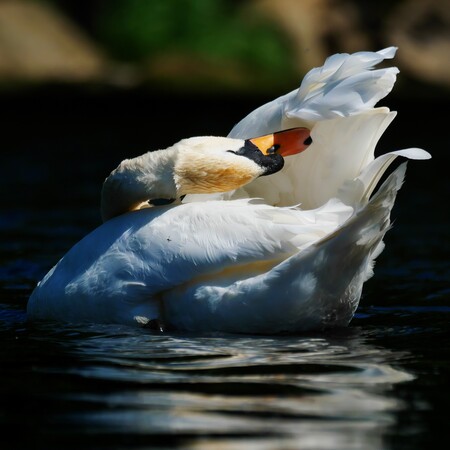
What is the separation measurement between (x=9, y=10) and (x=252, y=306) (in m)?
11.1

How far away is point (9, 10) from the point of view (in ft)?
50.3

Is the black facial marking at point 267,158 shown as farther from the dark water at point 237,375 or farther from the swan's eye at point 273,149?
the dark water at point 237,375

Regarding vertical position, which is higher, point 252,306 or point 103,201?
point 103,201

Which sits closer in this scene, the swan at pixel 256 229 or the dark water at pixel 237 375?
the dark water at pixel 237 375

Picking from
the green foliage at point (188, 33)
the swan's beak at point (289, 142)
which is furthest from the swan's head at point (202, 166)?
the green foliage at point (188, 33)

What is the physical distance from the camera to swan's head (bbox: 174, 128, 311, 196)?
5.44 metres

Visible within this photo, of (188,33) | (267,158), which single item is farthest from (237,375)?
(188,33)

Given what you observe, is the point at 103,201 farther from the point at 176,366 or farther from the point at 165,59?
the point at 165,59

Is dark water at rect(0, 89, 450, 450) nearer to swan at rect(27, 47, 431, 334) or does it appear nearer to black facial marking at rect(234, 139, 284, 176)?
swan at rect(27, 47, 431, 334)

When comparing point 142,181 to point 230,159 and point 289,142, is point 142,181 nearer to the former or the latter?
point 230,159

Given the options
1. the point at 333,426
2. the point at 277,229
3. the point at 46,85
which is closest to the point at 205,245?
the point at 277,229

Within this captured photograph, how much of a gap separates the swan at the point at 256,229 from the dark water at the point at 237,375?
0.14 metres

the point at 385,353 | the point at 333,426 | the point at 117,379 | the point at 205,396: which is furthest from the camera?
the point at 385,353

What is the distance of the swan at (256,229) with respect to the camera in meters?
5.07
